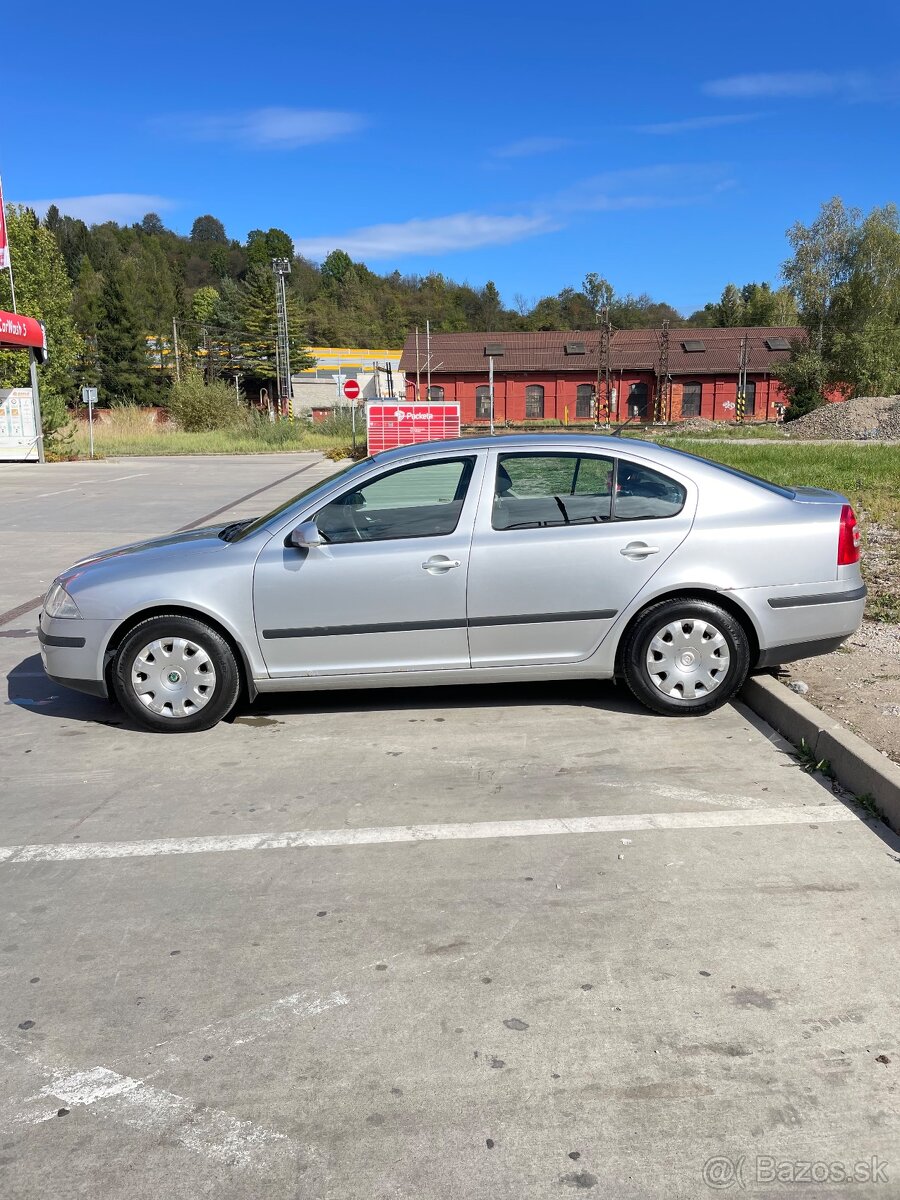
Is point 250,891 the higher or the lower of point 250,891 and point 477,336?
the lower

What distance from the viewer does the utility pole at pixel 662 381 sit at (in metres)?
67.1

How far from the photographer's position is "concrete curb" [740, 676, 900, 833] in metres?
4.34

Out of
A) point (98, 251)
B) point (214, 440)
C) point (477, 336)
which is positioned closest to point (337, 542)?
point (214, 440)

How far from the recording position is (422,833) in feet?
14.2

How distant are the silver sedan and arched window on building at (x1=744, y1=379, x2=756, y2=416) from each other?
226 feet

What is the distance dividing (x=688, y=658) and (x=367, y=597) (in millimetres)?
1844

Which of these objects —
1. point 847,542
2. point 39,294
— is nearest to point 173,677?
point 847,542

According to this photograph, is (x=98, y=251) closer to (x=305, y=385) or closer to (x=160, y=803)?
(x=305, y=385)

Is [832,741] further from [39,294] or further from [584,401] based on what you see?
[584,401]

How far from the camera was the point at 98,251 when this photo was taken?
130 meters

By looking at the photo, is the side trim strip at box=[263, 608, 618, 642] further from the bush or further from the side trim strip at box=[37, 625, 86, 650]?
the bush

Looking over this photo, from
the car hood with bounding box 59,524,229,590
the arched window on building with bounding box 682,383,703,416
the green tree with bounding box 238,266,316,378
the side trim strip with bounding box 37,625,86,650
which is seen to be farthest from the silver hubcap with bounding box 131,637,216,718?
the green tree with bounding box 238,266,316,378

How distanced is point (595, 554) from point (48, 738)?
3325 millimetres

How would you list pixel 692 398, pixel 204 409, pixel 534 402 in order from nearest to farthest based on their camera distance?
pixel 204 409, pixel 692 398, pixel 534 402
